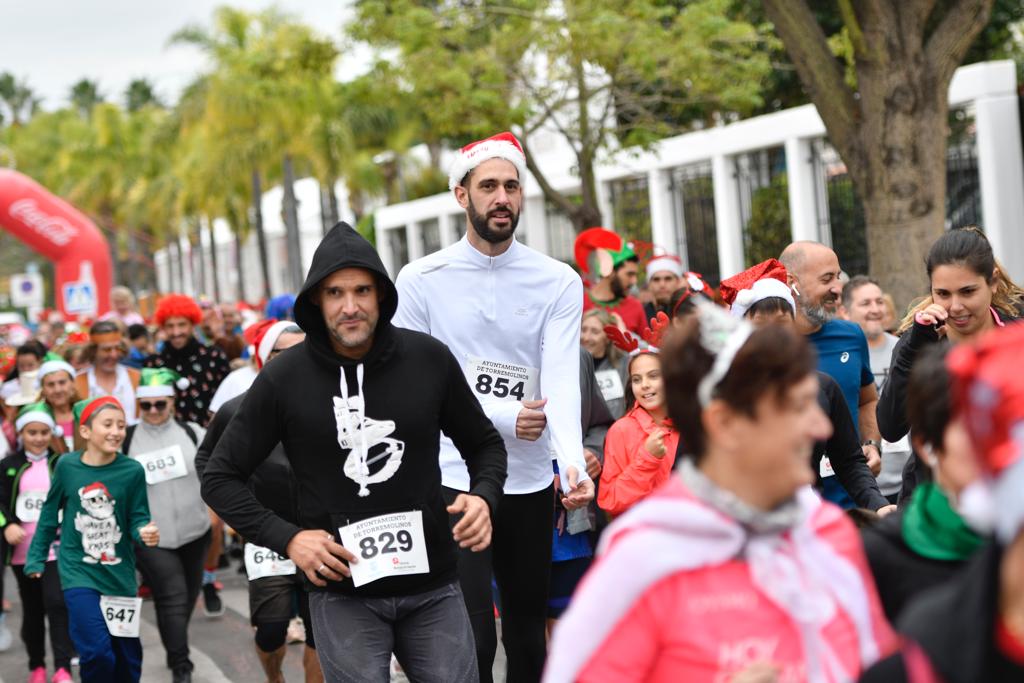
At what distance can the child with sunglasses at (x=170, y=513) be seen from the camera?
29.3ft

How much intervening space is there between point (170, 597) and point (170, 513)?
0.59 m

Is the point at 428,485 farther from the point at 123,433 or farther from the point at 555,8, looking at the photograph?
the point at 555,8

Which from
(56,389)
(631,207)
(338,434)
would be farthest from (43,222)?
(338,434)

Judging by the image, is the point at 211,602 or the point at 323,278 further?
the point at 211,602

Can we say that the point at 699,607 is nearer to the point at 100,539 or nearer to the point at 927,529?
the point at 927,529

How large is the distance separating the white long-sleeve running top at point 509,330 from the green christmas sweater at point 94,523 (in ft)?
9.91

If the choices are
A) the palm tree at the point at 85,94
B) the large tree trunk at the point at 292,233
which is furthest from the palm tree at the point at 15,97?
the large tree trunk at the point at 292,233

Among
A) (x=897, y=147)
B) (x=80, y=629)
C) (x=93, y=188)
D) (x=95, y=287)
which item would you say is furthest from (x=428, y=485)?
(x=93, y=188)

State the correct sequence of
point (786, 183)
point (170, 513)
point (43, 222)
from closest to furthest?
point (170, 513) → point (786, 183) → point (43, 222)

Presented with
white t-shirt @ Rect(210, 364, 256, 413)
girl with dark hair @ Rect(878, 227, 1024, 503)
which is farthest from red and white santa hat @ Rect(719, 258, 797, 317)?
white t-shirt @ Rect(210, 364, 256, 413)

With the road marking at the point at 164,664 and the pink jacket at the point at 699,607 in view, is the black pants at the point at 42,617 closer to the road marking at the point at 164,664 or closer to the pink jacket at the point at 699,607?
the road marking at the point at 164,664

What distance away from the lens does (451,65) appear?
20.4m

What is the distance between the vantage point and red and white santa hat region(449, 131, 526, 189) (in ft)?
20.7

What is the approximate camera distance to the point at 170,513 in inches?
367
